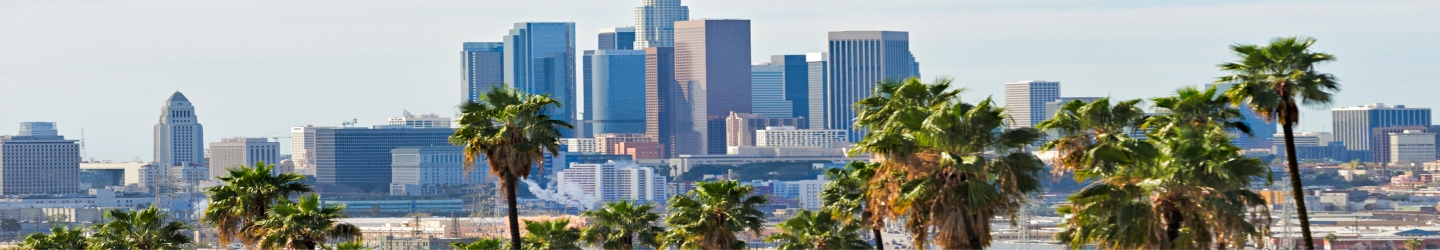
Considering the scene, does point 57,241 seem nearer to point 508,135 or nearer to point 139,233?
point 139,233

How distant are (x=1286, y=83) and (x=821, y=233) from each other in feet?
35.3

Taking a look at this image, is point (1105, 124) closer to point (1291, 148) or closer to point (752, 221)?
point (1291, 148)

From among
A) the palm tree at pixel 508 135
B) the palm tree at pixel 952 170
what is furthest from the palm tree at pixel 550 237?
the palm tree at pixel 952 170

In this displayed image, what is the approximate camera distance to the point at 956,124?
3006cm

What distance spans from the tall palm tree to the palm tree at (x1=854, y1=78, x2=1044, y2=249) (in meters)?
4.75

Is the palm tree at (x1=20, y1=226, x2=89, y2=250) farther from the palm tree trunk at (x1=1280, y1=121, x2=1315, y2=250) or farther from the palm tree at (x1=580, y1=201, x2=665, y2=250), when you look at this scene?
the palm tree trunk at (x1=1280, y1=121, x2=1315, y2=250)

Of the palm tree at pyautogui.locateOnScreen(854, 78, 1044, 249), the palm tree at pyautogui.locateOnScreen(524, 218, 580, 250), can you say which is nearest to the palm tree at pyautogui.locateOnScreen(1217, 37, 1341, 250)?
the palm tree at pyautogui.locateOnScreen(854, 78, 1044, 249)

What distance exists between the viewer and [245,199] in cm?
3756

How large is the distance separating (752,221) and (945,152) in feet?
31.2

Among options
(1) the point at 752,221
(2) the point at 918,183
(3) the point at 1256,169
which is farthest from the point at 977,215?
(1) the point at 752,221

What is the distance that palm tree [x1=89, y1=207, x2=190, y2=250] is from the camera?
39.1 meters

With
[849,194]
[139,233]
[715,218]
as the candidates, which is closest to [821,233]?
[849,194]

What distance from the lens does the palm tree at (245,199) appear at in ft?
123

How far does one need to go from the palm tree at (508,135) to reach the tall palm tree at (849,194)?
17.7 ft
